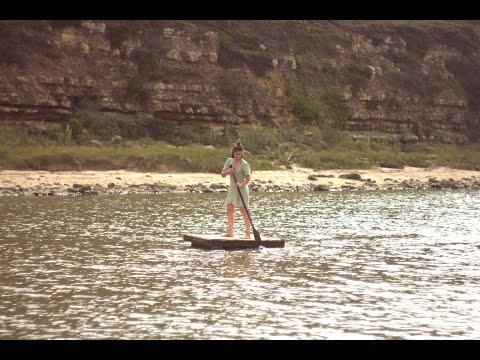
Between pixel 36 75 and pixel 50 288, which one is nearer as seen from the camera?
pixel 50 288

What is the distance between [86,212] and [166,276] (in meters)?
12.2

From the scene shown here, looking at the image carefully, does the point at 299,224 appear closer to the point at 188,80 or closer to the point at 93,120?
the point at 93,120

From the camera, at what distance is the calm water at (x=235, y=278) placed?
9.84m

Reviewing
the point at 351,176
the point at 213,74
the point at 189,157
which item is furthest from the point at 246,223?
the point at 213,74

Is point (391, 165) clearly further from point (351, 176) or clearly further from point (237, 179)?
point (237, 179)

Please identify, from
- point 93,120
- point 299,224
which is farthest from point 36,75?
point 299,224

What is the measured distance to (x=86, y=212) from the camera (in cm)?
2514

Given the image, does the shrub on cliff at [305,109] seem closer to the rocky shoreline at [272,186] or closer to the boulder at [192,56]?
the boulder at [192,56]

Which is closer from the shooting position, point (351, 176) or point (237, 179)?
point (237, 179)

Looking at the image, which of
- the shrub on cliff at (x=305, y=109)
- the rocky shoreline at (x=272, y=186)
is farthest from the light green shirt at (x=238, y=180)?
the shrub on cliff at (x=305, y=109)

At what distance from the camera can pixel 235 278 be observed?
13281mm

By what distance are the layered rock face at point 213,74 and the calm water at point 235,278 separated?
24452mm

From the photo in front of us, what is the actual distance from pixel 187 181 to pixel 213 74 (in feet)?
59.3

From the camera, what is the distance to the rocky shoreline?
32.8m
